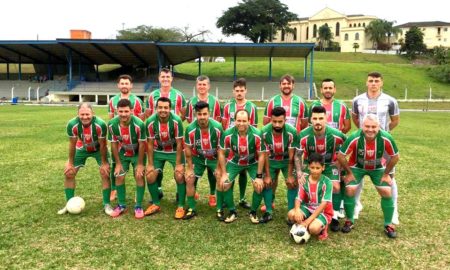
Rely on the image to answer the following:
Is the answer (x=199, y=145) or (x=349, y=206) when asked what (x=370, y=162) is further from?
(x=199, y=145)

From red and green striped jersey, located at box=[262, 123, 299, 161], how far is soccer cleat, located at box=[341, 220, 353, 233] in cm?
111

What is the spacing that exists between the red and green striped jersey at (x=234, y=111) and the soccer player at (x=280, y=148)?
2.17 ft

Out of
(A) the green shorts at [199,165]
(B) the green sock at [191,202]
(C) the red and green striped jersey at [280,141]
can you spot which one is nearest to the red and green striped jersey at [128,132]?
(A) the green shorts at [199,165]

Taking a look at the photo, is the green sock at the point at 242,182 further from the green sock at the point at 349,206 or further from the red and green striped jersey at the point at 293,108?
the green sock at the point at 349,206

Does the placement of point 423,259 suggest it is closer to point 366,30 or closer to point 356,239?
point 356,239

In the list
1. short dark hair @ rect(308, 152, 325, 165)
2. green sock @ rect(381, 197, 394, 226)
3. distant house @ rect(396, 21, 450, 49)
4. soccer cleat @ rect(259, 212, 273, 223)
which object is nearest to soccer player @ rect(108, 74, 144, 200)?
soccer cleat @ rect(259, 212, 273, 223)

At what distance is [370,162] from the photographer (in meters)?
4.62

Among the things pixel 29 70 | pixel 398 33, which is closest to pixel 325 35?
pixel 398 33

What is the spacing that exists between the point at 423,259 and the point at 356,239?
2.43 ft

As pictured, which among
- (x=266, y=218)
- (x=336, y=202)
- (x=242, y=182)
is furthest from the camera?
(x=242, y=182)

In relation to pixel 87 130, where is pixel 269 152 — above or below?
below

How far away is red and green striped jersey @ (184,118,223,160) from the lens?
509 centimetres

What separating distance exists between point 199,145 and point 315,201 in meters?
1.70

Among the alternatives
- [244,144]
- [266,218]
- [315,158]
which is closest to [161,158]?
[244,144]
